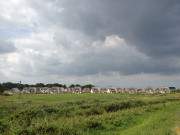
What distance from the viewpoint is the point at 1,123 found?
113 feet

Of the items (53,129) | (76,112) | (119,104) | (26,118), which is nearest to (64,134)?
(53,129)

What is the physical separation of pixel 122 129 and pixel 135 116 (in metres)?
9.26

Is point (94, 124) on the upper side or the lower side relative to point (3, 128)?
upper

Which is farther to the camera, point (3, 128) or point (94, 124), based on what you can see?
point (94, 124)

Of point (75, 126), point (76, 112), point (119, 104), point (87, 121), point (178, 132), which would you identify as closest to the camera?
point (178, 132)

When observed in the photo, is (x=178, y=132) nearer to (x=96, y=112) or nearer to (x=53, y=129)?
(x=53, y=129)

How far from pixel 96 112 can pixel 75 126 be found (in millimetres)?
17182

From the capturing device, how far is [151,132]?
28844 millimetres

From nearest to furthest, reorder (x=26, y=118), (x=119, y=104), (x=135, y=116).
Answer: (x=26, y=118) → (x=135, y=116) → (x=119, y=104)

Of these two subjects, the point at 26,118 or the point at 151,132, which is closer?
the point at 151,132

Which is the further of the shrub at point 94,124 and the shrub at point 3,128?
the shrub at point 94,124

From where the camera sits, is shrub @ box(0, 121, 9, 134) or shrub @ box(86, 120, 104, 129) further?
shrub @ box(86, 120, 104, 129)

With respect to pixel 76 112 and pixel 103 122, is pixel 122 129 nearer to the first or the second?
pixel 103 122

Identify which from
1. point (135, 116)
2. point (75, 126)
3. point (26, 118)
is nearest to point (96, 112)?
point (135, 116)
